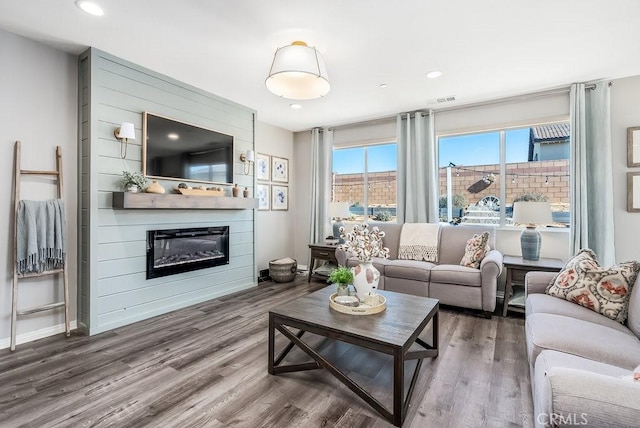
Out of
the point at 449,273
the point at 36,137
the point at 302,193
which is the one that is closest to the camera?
the point at 36,137

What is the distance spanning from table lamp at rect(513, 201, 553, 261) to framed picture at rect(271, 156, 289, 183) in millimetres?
3590

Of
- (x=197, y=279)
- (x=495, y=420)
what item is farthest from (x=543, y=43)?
(x=197, y=279)

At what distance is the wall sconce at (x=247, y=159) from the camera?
4.28 meters

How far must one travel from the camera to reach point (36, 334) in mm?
2709

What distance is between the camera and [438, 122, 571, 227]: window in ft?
12.5

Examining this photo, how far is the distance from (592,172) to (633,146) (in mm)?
449

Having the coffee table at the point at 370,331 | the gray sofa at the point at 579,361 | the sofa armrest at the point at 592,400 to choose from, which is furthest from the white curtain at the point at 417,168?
the sofa armrest at the point at 592,400

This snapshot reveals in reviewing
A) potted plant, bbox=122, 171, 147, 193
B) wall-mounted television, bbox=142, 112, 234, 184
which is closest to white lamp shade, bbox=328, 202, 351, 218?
wall-mounted television, bbox=142, 112, 234, 184

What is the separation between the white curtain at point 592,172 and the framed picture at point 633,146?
0.19 m

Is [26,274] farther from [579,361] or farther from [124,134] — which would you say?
[579,361]

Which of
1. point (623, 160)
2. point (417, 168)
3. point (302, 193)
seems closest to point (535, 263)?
point (623, 160)

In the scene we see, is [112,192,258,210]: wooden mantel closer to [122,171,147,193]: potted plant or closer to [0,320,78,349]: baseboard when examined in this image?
[122,171,147,193]: potted plant

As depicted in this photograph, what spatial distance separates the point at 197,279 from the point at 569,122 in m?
4.92

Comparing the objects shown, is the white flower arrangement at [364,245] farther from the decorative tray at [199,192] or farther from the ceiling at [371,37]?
the decorative tray at [199,192]
